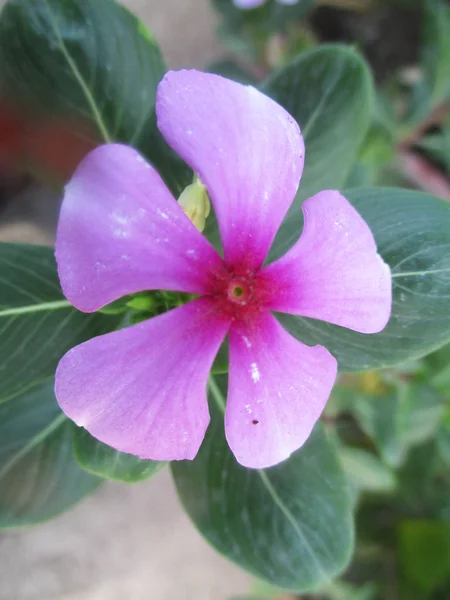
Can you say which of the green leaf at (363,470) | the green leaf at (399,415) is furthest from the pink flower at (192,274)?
the green leaf at (363,470)

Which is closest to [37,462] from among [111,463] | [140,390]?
[111,463]

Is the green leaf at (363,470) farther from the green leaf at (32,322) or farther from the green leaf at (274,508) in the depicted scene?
the green leaf at (32,322)

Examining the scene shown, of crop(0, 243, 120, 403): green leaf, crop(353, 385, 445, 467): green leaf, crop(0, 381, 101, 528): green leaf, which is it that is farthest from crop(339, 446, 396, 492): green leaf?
crop(0, 243, 120, 403): green leaf

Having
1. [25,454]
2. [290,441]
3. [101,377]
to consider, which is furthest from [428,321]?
[25,454]

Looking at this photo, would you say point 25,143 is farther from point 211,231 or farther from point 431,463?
point 431,463

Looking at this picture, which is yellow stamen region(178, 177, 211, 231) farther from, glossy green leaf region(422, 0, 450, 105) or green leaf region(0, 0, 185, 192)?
glossy green leaf region(422, 0, 450, 105)

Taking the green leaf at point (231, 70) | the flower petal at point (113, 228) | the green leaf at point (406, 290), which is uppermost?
the flower petal at point (113, 228)

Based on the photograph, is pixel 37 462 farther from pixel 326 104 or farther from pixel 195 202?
pixel 326 104
